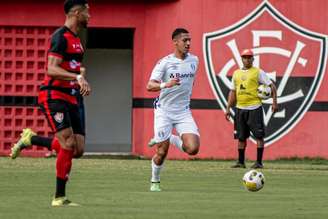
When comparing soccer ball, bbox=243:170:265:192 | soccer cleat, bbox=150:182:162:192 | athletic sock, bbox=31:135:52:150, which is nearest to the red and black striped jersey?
athletic sock, bbox=31:135:52:150

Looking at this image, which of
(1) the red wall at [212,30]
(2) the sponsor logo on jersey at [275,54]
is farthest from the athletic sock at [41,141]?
(2) the sponsor logo on jersey at [275,54]

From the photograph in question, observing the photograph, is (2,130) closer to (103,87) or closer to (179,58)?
(103,87)

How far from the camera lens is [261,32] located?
2667cm

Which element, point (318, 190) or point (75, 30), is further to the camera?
point (318, 190)

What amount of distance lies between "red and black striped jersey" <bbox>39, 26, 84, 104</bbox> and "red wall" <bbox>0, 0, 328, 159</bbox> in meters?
14.3

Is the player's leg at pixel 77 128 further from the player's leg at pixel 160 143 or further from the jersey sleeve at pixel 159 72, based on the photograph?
the jersey sleeve at pixel 159 72

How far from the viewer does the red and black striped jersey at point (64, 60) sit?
12.3 metres

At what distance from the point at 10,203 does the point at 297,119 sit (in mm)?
15196

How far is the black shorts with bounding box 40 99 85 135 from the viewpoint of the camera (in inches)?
486

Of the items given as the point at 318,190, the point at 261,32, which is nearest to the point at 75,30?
the point at 318,190

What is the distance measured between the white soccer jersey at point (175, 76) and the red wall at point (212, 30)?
399 inches

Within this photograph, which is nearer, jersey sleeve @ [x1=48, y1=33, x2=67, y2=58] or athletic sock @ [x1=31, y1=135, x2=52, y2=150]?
jersey sleeve @ [x1=48, y1=33, x2=67, y2=58]

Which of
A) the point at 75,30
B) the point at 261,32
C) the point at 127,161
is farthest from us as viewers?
the point at 261,32

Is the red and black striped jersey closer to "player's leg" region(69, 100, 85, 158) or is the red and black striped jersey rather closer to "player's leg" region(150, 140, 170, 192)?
"player's leg" region(69, 100, 85, 158)
